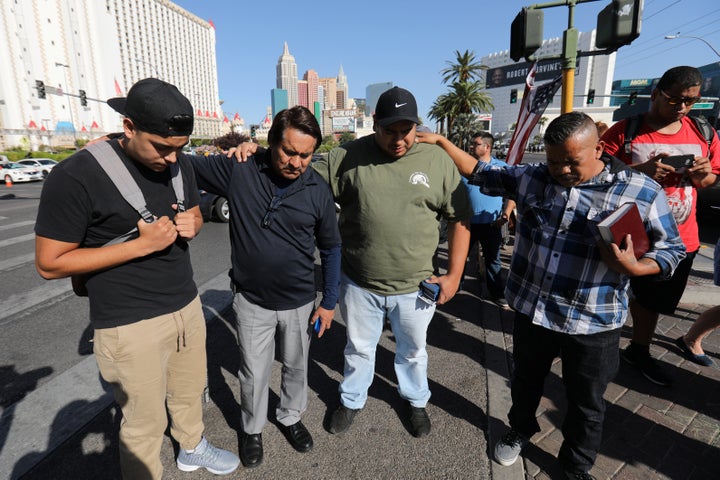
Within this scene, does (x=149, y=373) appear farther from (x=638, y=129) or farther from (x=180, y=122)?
(x=638, y=129)

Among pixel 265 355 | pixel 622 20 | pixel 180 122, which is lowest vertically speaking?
pixel 265 355

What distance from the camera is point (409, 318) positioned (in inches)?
99.0

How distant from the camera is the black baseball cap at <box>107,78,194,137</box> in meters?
1.57

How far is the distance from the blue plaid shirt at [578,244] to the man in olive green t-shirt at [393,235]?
0.44 metres

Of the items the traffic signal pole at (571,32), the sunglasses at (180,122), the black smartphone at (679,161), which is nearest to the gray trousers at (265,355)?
the sunglasses at (180,122)

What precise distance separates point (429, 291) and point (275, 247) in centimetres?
98

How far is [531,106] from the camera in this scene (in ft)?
14.3

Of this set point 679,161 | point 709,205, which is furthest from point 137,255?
point 709,205

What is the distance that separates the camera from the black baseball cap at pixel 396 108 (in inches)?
84.7

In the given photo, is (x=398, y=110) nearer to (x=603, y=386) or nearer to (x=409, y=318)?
(x=409, y=318)

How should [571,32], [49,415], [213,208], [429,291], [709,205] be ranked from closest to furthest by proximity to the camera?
[429,291] < [49,415] < [571,32] < [709,205] < [213,208]

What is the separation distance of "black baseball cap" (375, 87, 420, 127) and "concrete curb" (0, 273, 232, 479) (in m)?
2.80

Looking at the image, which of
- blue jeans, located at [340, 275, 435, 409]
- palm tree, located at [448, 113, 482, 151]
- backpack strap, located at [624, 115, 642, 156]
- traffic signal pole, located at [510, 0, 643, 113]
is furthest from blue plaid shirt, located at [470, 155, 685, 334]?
palm tree, located at [448, 113, 482, 151]

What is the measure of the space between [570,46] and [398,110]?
8.87 ft
